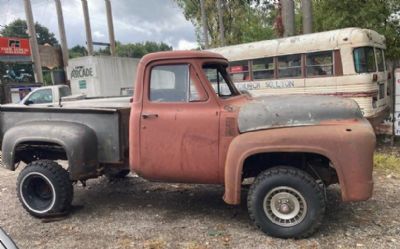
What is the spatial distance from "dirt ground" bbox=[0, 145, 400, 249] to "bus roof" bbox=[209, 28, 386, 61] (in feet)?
14.2

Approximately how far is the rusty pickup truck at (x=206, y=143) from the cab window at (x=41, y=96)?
959 centimetres

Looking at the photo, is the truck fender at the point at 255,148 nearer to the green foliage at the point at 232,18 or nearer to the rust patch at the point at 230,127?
the rust patch at the point at 230,127

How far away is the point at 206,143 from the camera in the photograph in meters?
4.98

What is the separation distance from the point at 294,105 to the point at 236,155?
824 millimetres

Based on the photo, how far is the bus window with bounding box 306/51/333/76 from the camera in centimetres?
1071

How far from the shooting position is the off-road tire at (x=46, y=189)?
18.3 ft


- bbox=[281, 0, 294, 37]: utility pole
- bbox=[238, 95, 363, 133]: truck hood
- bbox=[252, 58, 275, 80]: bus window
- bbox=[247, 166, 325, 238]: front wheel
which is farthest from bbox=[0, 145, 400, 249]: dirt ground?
bbox=[281, 0, 294, 37]: utility pole

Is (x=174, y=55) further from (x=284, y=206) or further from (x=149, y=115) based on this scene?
(x=284, y=206)

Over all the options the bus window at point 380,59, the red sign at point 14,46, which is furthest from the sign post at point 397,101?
the red sign at point 14,46

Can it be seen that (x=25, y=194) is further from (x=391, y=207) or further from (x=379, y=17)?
(x=379, y=17)

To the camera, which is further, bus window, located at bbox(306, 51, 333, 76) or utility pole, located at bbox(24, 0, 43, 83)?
utility pole, located at bbox(24, 0, 43, 83)

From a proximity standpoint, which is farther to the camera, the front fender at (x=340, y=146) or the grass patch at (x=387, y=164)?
the grass patch at (x=387, y=164)

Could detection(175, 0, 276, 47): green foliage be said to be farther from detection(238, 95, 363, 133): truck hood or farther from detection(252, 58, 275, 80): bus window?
detection(238, 95, 363, 133): truck hood

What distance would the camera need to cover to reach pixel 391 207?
219 inches
